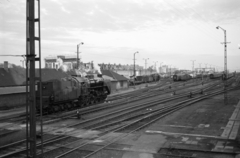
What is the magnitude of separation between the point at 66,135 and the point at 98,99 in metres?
15.0

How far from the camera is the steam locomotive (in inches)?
778

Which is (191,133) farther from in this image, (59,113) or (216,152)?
(59,113)

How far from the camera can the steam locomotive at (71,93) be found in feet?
64.8

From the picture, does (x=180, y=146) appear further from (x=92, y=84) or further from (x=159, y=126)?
(x=92, y=84)

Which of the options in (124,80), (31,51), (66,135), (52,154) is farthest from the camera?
(124,80)

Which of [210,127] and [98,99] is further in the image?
[98,99]

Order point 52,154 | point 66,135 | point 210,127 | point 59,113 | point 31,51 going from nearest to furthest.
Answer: point 31,51 → point 52,154 → point 66,135 → point 210,127 → point 59,113

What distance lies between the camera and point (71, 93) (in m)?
22.2

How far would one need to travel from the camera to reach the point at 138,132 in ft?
45.5

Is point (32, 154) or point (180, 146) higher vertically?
point (32, 154)

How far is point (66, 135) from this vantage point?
1295cm

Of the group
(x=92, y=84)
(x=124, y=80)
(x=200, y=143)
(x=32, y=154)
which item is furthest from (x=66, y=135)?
(x=124, y=80)

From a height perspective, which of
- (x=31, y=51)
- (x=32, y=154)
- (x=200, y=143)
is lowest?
(x=200, y=143)

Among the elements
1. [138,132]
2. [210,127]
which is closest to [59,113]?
[138,132]
